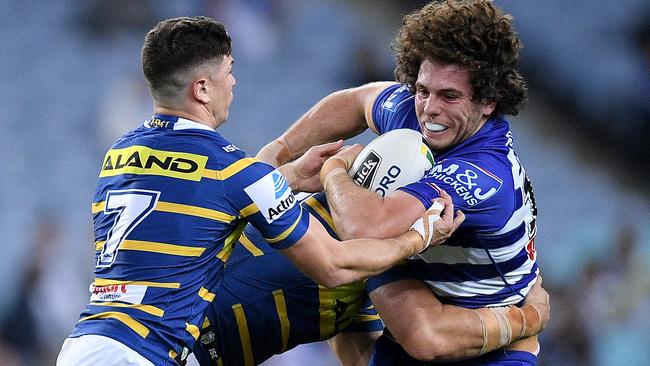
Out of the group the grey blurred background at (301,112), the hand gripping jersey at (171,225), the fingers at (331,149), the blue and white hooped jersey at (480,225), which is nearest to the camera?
the hand gripping jersey at (171,225)

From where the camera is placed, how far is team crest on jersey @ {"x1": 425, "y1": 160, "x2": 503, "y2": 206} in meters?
3.47

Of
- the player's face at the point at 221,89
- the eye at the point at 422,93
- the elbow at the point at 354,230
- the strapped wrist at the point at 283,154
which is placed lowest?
the strapped wrist at the point at 283,154

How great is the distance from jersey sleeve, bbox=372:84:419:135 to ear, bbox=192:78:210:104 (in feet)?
3.18

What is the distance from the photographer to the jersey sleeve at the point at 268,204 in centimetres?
309

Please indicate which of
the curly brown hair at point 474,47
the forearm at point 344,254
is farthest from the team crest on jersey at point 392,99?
the forearm at point 344,254

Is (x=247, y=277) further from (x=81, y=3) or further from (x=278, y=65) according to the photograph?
(x=81, y=3)

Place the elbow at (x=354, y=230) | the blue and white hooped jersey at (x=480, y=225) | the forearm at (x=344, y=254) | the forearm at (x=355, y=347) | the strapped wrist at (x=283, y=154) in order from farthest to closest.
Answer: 1. the strapped wrist at (x=283, y=154)
2. the forearm at (x=355, y=347)
3. the blue and white hooped jersey at (x=480, y=225)
4. the elbow at (x=354, y=230)
5. the forearm at (x=344, y=254)

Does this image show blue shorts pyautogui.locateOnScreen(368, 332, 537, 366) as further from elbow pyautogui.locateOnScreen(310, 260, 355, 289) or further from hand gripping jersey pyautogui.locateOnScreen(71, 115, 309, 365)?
hand gripping jersey pyautogui.locateOnScreen(71, 115, 309, 365)

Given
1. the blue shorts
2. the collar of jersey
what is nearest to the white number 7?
the collar of jersey

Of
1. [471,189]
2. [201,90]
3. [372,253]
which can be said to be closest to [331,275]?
[372,253]

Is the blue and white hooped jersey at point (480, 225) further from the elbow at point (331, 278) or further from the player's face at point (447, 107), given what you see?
the elbow at point (331, 278)

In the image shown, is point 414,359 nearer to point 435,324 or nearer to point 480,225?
point 435,324

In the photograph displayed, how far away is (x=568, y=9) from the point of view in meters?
7.34

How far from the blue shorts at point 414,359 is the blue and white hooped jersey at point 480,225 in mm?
226
